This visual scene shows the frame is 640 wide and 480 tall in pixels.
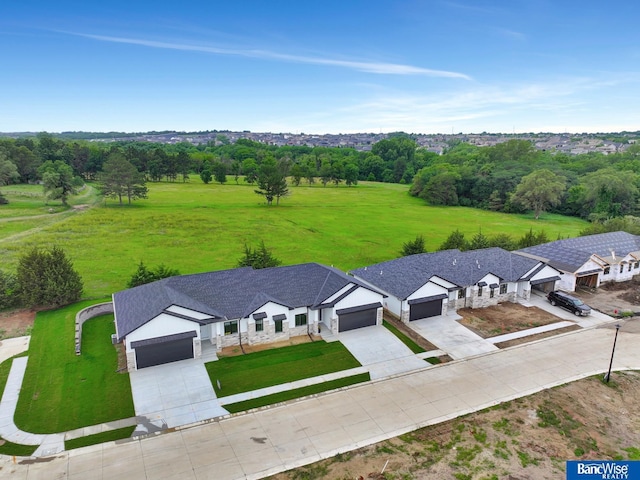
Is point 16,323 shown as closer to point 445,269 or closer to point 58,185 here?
point 445,269

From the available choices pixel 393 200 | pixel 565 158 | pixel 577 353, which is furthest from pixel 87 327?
pixel 565 158

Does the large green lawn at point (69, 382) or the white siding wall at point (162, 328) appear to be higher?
the white siding wall at point (162, 328)

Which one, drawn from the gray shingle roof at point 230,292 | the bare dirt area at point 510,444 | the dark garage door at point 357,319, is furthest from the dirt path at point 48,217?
the bare dirt area at point 510,444

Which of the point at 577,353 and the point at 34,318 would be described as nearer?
the point at 577,353

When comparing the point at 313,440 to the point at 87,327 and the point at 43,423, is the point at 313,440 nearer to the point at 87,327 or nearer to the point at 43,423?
the point at 43,423

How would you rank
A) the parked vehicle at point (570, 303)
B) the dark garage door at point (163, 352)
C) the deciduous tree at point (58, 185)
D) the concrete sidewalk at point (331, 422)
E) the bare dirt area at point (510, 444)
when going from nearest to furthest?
1. the bare dirt area at point (510, 444)
2. the concrete sidewalk at point (331, 422)
3. the dark garage door at point (163, 352)
4. the parked vehicle at point (570, 303)
5. the deciduous tree at point (58, 185)

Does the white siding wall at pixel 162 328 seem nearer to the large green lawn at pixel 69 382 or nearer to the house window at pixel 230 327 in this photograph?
the house window at pixel 230 327
